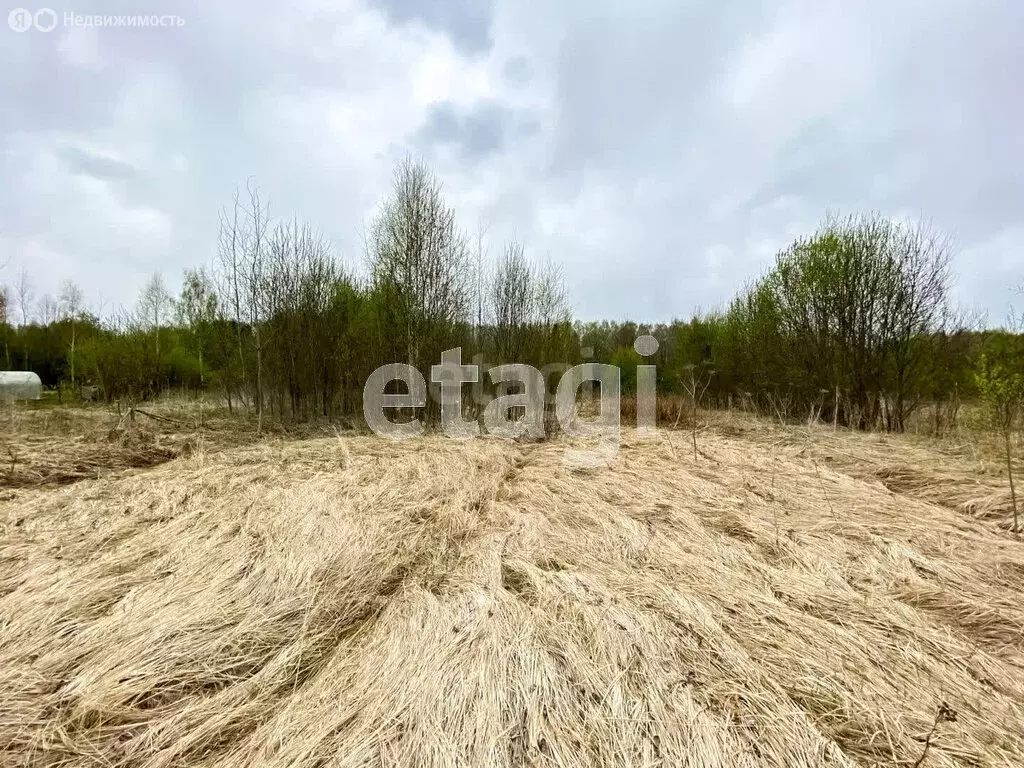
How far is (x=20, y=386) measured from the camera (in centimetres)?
1609

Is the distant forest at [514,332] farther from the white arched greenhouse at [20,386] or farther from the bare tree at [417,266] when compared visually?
the white arched greenhouse at [20,386]

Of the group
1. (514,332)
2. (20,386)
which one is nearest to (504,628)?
(514,332)

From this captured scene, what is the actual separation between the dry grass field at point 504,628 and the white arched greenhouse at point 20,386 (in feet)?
55.4

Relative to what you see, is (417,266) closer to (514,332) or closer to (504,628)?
(514,332)

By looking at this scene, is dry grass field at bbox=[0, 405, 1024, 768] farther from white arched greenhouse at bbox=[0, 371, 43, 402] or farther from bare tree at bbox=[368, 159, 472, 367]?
white arched greenhouse at bbox=[0, 371, 43, 402]

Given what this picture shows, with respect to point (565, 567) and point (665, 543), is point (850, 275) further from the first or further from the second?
point (565, 567)

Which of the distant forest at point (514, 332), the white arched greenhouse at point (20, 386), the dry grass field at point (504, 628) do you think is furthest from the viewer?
the white arched greenhouse at point (20, 386)

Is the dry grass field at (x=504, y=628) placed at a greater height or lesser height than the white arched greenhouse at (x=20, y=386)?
lesser

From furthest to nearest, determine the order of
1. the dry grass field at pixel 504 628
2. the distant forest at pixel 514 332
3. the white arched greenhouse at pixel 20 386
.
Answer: the white arched greenhouse at pixel 20 386 < the distant forest at pixel 514 332 < the dry grass field at pixel 504 628

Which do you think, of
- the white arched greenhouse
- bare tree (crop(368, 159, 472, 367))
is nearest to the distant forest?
bare tree (crop(368, 159, 472, 367))

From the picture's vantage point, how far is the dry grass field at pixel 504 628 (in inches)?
63.1

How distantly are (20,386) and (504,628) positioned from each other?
2253 centimetres

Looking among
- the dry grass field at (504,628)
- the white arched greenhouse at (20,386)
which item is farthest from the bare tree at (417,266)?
the white arched greenhouse at (20,386)

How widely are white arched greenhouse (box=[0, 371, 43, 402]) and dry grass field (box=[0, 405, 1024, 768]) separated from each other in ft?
55.4
